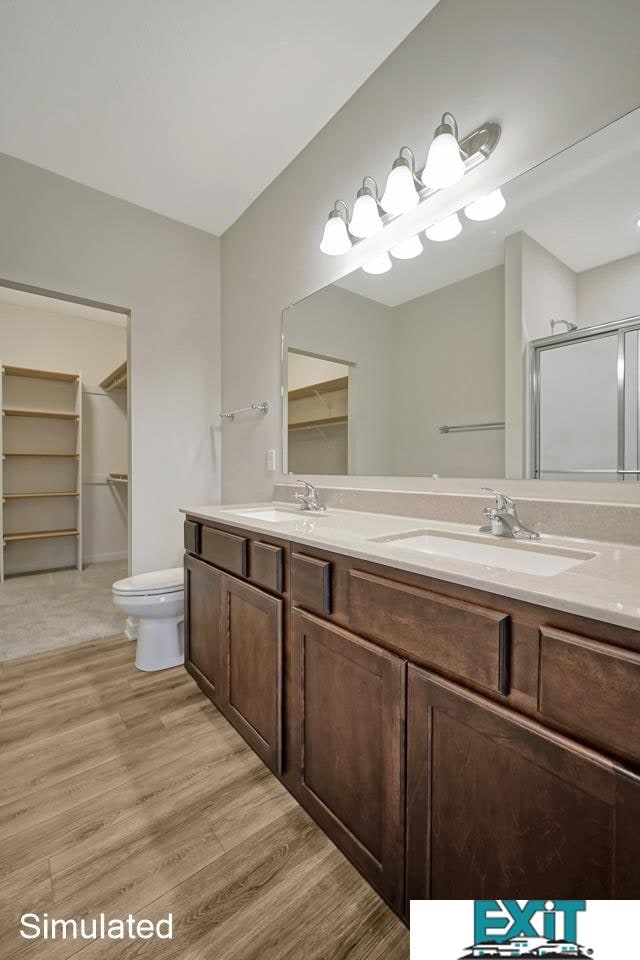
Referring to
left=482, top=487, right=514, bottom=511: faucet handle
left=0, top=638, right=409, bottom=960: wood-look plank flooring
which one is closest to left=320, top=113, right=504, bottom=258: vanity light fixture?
left=482, top=487, right=514, bottom=511: faucet handle

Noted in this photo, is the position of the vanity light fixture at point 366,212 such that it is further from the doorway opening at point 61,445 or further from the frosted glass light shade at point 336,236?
the doorway opening at point 61,445

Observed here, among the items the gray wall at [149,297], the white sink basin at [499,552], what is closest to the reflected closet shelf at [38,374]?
the gray wall at [149,297]

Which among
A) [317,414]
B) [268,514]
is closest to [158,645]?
[268,514]

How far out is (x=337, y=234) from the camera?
1.78 meters

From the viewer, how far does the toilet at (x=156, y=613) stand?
2.02m

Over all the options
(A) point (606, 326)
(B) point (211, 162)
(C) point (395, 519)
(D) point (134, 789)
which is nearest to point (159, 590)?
(D) point (134, 789)

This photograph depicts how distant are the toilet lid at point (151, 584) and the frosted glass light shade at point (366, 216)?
6.05 ft

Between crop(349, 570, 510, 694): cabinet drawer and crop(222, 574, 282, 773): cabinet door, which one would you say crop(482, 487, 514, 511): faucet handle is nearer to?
crop(349, 570, 510, 694): cabinet drawer

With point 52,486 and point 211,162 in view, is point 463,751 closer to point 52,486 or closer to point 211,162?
point 211,162

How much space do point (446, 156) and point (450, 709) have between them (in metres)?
1.58

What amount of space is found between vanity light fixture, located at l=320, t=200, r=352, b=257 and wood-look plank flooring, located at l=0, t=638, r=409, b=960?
2053 mm

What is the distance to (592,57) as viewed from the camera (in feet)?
3.62

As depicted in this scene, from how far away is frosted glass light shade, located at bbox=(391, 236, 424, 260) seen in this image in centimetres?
156

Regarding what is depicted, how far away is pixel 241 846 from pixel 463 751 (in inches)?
30.9
